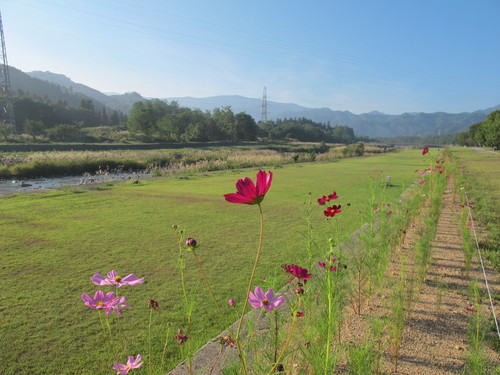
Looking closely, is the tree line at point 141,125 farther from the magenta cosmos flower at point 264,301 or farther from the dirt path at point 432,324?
the magenta cosmos flower at point 264,301

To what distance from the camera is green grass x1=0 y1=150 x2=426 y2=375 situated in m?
2.05

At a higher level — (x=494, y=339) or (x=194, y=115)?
(x=194, y=115)

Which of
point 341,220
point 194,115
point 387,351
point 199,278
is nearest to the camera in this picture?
point 387,351

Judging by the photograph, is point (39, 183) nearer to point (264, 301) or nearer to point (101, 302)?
point (101, 302)

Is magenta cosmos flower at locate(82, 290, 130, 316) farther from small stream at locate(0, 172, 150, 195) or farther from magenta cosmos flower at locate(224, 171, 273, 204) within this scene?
small stream at locate(0, 172, 150, 195)

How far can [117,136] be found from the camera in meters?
48.0

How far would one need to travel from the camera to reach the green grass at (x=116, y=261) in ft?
6.72

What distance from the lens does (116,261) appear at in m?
3.49

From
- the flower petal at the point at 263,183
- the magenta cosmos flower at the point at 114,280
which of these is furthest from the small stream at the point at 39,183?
the flower petal at the point at 263,183

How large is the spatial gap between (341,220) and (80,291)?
155 inches

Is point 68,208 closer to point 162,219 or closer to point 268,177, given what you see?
point 162,219

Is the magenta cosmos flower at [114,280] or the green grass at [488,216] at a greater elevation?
the magenta cosmos flower at [114,280]

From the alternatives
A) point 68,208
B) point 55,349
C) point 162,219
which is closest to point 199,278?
point 55,349

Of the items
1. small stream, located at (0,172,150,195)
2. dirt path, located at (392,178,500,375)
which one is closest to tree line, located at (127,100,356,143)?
small stream, located at (0,172,150,195)
